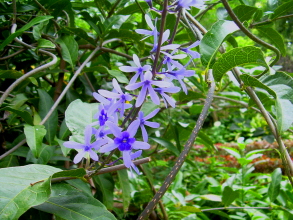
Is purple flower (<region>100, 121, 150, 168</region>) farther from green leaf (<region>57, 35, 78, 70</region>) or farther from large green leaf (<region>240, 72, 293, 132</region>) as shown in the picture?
green leaf (<region>57, 35, 78, 70</region>)

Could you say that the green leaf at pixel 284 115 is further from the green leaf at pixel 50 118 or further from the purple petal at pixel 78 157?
the green leaf at pixel 50 118

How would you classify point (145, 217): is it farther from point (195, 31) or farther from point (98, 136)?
point (195, 31)

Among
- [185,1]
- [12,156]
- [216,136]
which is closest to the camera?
[185,1]

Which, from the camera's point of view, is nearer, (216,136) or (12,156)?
(12,156)

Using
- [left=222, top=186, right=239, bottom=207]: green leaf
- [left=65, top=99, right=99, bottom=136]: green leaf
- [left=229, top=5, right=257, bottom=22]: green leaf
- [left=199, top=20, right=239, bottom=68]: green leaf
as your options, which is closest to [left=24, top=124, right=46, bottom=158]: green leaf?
[left=65, top=99, right=99, bottom=136]: green leaf

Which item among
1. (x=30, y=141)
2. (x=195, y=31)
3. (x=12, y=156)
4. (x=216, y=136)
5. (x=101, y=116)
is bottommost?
(x=216, y=136)

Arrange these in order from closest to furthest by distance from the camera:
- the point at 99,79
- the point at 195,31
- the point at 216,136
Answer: the point at 195,31
the point at 99,79
the point at 216,136

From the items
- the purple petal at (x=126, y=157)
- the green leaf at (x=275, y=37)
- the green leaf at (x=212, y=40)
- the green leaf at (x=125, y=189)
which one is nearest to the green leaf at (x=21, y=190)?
the purple petal at (x=126, y=157)

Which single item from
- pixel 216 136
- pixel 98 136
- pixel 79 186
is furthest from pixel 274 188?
pixel 216 136
